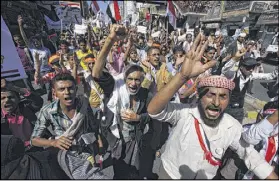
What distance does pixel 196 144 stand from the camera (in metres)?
1.93

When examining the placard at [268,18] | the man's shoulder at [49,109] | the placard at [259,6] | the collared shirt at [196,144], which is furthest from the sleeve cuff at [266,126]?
the placard at [259,6]

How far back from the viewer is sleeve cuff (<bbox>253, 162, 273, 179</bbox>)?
184cm

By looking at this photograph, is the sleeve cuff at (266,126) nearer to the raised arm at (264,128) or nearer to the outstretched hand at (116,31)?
the raised arm at (264,128)

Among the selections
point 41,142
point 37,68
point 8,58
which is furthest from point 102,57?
point 37,68

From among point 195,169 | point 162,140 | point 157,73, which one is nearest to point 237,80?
point 157,73

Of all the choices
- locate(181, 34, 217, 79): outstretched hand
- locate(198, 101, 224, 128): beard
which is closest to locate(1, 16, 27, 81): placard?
locate(181, 34, 217, 79): outstretched hand

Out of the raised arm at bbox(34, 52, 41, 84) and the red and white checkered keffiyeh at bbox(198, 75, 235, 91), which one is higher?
the red and white checkered keffiyeh at bbox(198, 75, 235, 91)

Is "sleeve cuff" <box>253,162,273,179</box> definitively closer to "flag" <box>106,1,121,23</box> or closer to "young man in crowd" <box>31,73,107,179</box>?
"young man in crowd" <box>31,73,107,179</box>

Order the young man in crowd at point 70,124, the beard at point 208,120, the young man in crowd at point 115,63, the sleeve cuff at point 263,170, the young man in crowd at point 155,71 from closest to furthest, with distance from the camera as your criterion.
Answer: the sleeve cuff at point 263,170, the beard at point 208,120, the young man in crowd at point 70,124, the young man in crowd at point 155,71, the young man in crowd at point 115,63

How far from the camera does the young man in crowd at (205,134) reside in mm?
1893

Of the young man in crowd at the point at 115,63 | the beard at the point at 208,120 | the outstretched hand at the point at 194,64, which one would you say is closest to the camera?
the outstretched hand at the point at 194,64

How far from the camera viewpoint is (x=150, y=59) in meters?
4.48

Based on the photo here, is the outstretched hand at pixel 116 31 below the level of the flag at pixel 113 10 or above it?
below

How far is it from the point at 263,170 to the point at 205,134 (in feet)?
1.70
